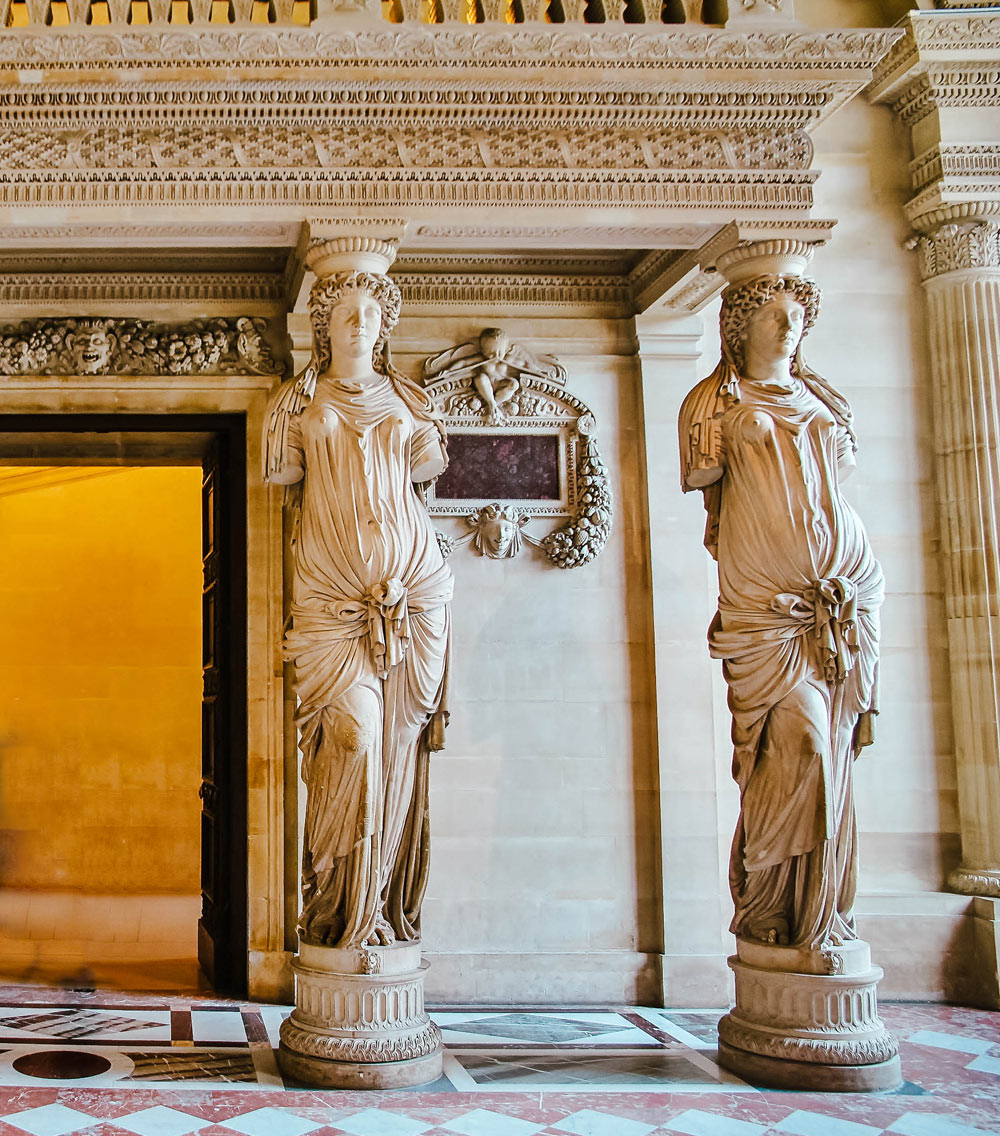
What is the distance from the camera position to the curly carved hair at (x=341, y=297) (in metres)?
4.81

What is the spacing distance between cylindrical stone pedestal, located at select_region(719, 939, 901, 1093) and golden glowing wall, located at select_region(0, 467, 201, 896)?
20.3ft

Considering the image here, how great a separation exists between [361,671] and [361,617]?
8.4 inches

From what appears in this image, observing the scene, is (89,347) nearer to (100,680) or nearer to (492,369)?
(492,369)

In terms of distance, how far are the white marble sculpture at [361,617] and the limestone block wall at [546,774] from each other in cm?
126

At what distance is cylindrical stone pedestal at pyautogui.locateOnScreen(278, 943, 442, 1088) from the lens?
450 centimetres

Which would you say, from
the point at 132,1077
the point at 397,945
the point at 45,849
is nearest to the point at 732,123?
the point at 397,945

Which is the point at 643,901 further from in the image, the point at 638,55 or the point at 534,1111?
the point at 638,55

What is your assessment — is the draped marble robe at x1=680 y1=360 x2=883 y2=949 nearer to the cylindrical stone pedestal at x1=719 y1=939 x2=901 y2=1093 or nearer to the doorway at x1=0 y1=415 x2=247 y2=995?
the cylindrical stone pedestal at x1=719 y1=939 x2=901 y2=1093

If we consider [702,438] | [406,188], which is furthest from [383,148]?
[702,438]

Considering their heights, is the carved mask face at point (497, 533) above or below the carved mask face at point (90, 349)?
below

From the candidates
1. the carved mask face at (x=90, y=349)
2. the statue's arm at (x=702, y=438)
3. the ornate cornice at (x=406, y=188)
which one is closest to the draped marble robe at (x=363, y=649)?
the ornate cornice at (x=406, y=188)

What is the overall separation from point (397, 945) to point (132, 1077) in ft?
3.84

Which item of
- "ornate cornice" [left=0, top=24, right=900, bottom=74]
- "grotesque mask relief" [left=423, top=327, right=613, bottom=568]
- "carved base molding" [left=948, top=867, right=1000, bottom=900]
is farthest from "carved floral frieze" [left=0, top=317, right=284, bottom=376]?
"carved base molding" [left=948, top=867, right=1000, bottom=900]

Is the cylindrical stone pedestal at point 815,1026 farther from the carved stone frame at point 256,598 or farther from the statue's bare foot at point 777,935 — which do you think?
the carved stone frame at point 256,598
